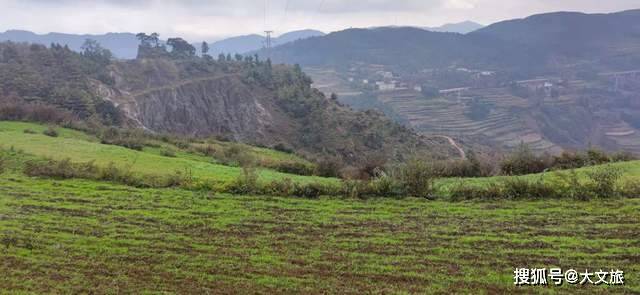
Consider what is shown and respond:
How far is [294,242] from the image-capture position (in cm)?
1166

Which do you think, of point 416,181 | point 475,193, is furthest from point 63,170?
point 475,193

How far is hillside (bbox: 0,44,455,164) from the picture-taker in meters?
57.1

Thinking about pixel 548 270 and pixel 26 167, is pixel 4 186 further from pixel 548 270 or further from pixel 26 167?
pixel 548 270

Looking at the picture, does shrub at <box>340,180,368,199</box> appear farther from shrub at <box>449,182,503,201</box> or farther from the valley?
the valley

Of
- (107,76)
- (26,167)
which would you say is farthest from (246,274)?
(107,76)

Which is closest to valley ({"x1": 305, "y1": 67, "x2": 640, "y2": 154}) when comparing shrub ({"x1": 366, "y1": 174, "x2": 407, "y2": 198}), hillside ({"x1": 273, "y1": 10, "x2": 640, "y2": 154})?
hillside ({"x1": 273, "y1": 10, "x2": 640, "y2": 154})

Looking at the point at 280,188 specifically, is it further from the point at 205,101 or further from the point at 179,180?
the point at 205,101

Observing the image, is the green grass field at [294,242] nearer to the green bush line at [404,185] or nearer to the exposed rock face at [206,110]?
the green bush line at [404,185]

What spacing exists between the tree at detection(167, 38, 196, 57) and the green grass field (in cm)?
8828

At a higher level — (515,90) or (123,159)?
(123,159)

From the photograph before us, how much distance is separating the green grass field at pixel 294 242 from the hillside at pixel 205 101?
39459 millimetres

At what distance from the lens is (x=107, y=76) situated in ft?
234

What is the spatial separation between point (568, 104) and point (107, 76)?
108m

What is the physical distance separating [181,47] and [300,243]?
97.0 m
